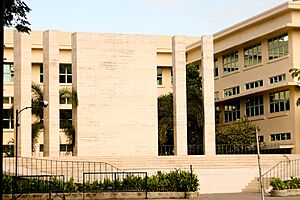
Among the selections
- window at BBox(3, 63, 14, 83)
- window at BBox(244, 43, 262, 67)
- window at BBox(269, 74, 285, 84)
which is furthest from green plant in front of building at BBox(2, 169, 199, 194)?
window at BBox(3, 63, 14, 83)

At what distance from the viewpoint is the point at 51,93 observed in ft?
140

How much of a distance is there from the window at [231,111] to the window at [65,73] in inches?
600

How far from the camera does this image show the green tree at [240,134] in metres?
52.0

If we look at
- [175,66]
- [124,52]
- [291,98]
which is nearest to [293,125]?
[291,98]

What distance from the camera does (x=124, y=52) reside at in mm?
45500

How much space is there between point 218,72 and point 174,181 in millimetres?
34374

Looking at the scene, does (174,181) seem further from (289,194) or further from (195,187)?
(289,194)

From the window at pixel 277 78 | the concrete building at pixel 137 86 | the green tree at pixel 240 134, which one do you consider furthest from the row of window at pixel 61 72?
the window at pixel 277 78

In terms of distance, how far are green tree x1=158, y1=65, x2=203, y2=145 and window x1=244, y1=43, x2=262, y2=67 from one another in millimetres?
4795

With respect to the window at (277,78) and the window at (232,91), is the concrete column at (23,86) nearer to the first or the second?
the window at (277,78)

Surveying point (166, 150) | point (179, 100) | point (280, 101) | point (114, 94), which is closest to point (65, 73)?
point (166, 150)

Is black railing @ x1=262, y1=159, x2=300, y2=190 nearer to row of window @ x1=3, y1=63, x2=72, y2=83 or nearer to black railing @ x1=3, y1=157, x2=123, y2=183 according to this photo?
black railing @ x1=3, y1=157, x2=123, y2=183

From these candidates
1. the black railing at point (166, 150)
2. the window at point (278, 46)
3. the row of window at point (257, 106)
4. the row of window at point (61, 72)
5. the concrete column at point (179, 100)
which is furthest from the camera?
the row of window at point (61, 72)

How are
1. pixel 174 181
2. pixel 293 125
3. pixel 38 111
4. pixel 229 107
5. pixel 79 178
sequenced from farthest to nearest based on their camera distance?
1. pixel 229 107
2. pixel 293 125
3. pixel 38 111
4. pixel 79 178
5. pixel 174 181
